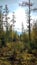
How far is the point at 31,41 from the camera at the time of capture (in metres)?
5.39

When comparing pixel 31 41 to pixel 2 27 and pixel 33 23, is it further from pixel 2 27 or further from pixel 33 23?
pixel 2 27

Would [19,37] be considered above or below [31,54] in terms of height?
above

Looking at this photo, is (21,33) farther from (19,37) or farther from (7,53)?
(7,53)

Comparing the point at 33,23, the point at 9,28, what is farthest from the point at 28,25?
the point at 9,28

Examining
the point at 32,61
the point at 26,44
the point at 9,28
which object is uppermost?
the point at 9,28

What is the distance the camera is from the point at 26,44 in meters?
5.38

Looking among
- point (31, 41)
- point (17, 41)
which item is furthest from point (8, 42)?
point (31, 41)

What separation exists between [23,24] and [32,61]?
1102 mm

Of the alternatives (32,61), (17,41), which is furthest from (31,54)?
(17,41)

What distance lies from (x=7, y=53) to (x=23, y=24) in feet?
3.19

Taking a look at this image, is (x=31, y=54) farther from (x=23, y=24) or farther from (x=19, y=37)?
(x=23, y=24)

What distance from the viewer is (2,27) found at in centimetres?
552

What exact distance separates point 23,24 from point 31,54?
0.92 meters

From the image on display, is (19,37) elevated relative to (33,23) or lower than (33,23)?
lower
